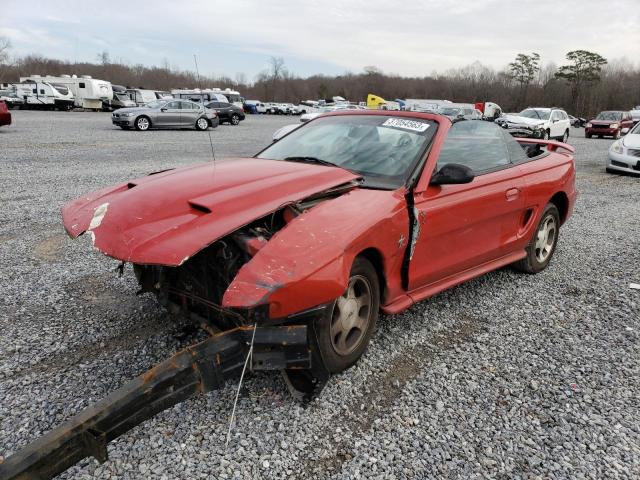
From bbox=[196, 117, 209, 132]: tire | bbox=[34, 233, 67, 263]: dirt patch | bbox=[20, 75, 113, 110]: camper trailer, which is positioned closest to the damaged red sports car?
bbox=[34, 233, 67, 263]: dirt patch

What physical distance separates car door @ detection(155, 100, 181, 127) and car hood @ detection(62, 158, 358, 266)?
65.6 ft

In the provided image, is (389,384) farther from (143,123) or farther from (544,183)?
(143,123)

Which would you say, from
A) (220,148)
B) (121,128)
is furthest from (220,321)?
(121,128)

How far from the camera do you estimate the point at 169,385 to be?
209 cm

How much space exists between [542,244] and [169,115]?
66.5 ft

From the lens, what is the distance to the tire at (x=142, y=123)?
21016mm

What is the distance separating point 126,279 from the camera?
4312 millimetres

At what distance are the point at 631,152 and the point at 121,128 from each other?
19.0 m

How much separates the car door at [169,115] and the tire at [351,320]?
825 inches

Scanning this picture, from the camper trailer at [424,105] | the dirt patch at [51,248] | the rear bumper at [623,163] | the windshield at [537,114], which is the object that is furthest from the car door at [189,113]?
the dirt patch at [51,248]

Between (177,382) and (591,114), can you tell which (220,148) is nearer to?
(177,382)

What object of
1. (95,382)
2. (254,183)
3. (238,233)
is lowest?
(95,382)

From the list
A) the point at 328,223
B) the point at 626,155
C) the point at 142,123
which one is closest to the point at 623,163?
the point at 626,155

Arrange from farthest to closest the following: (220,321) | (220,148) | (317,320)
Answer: (220,148) → (220,321) → (317,320)
